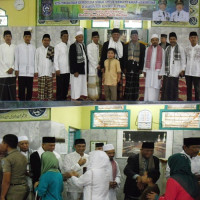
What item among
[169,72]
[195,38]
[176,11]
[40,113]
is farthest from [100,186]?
[176,11]

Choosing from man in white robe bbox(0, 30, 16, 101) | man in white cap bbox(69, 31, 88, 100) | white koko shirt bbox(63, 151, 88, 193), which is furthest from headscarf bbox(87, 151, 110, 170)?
man in white robe bbox(0, 30, 16, 101)

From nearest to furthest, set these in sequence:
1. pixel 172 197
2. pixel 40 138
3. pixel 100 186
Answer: pixel 172 197
pixel 100 186
pixel 40 138

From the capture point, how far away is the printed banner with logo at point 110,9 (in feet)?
33.0

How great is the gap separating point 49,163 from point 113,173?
92 cm

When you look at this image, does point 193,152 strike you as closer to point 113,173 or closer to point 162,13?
point 113,173

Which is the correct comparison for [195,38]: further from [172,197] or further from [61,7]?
[172,197]

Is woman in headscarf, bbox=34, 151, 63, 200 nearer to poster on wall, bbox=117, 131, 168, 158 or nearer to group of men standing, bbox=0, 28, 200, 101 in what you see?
poster on wall, bbox=117, 131, 168, 158

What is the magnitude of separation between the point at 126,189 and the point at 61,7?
5.32m

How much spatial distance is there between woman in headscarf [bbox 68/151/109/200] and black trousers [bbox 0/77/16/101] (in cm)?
423

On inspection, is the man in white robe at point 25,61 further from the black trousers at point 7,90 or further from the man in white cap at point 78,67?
the man in white cap at point 78,67

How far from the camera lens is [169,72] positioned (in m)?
8.79

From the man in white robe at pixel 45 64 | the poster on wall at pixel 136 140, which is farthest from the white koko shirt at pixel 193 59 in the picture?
the man in white robe at pixel 45 64

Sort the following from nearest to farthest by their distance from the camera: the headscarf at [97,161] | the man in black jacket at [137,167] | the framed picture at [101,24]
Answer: the headscarf at [97,161] → the man in black jacket at [137,167] → the framed picture at [101,24]

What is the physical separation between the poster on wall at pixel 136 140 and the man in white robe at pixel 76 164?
647mm
